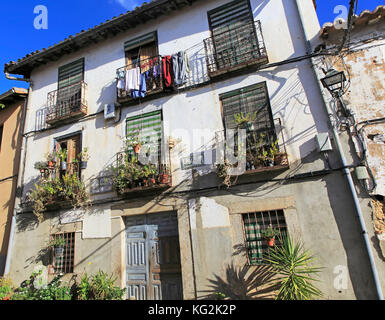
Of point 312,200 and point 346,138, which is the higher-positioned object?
point 346,138

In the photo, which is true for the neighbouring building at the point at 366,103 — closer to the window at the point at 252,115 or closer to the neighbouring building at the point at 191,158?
the neighbouring building at the point at 191,158

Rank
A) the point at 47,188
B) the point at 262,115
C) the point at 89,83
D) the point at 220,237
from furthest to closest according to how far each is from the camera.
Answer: the point at 89,83
the point at 47,188
the point at 262,115
the point at 220,237

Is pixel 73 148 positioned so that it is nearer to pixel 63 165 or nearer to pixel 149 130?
pixel 63 165

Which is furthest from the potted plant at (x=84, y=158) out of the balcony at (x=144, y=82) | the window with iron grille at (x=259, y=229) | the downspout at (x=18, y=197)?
the window with iron grille at (x=259, y=229)

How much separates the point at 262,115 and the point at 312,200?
2.51 m

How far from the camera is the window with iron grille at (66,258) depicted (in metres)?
7.50

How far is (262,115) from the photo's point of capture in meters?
6.32

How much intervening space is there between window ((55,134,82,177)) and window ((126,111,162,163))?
2.31m

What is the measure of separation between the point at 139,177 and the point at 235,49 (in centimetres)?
471

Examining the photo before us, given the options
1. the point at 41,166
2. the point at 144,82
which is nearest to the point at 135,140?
the point at 144,82

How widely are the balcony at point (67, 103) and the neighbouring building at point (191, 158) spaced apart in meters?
0.06

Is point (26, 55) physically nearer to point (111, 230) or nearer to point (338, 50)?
point (111, 230)
